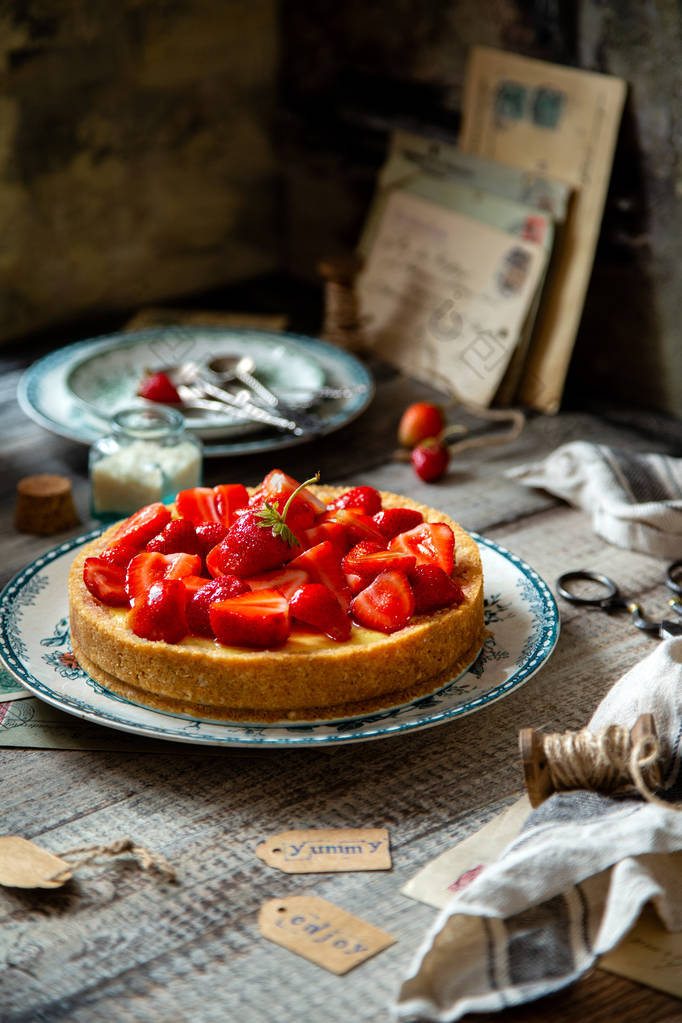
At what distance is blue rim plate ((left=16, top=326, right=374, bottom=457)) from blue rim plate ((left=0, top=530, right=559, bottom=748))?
46cm

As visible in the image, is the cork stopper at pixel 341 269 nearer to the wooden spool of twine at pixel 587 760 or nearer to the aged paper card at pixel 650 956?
the wooden spool of twine at pixel 587 760

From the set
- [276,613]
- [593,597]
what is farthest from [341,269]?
[276,613]

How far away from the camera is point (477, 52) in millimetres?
2244

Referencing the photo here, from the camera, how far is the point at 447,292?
7.58 ft

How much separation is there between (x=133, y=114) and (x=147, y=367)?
2.48ft

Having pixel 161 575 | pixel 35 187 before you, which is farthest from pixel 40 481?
pixel 35 187

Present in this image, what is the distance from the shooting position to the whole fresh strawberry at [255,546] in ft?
4.06

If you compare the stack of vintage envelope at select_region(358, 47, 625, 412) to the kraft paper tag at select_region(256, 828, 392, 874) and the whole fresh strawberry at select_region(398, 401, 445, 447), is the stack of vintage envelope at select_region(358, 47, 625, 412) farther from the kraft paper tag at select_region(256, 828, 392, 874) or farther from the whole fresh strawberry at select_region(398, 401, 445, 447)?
the kraft paper tag at select_region(256, 828, 392, 874)

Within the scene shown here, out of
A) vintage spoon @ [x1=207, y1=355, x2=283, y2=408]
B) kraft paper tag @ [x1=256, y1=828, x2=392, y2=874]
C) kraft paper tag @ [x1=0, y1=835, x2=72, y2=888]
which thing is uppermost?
vintage spoon @ [x1=207, y1=355, x2=283, y2=408]

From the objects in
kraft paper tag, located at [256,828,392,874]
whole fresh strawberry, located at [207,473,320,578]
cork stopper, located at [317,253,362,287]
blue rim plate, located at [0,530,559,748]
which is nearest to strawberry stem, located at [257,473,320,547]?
whole fresh strawberry, located at [207,473,320,578]

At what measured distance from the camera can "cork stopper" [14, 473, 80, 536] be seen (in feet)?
5.55

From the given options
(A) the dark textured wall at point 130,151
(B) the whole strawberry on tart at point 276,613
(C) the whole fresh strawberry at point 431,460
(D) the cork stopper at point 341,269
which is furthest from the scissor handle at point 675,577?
(A) the dark textured wall at point 130,151

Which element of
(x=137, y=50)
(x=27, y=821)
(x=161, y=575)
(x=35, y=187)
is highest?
(x=137, y=50)

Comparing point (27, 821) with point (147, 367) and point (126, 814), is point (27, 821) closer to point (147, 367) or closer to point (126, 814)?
point (126, 814)
